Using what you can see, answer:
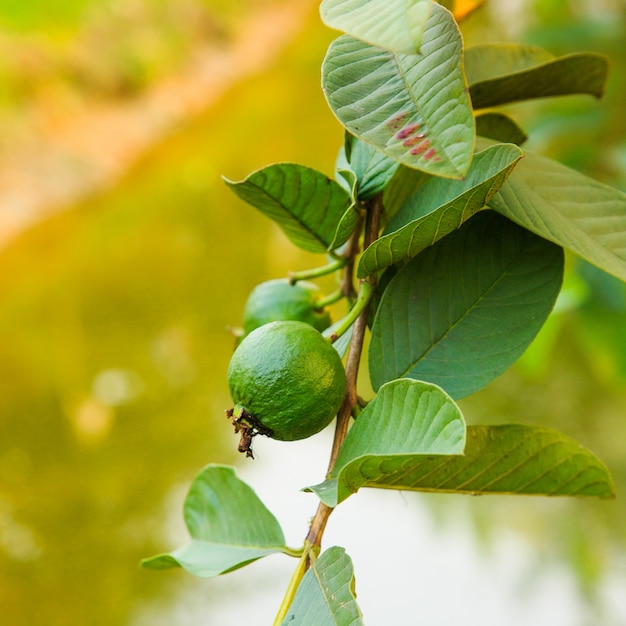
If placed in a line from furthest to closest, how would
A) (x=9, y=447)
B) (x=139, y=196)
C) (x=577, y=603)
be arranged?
1. (x=139, y=196)
2. (x=9, y=447)
3. (x=577, y=603)

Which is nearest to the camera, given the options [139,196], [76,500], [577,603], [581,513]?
[577,603]

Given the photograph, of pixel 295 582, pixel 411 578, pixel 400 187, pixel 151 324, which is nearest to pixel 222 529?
pixel 295 582

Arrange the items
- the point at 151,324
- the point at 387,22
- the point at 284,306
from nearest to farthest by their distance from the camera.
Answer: the point at 387,22, the point at 284,306, the point at 151,324

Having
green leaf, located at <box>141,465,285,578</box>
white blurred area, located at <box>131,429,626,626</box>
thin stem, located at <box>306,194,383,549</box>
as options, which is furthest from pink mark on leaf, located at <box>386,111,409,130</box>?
white blurred area, located at <box>131,429,626,626</box>

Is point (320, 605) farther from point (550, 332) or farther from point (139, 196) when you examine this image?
point (139, 196)

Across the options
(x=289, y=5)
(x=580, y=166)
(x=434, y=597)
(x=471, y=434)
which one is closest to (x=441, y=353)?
(x=471, y=434)

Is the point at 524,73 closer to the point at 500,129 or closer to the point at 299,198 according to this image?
the point at 500,129

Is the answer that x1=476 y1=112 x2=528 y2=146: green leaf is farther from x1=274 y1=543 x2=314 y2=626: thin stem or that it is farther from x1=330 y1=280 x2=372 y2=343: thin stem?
x1=274 y1=543 x2=314 y2=626: thin stem
